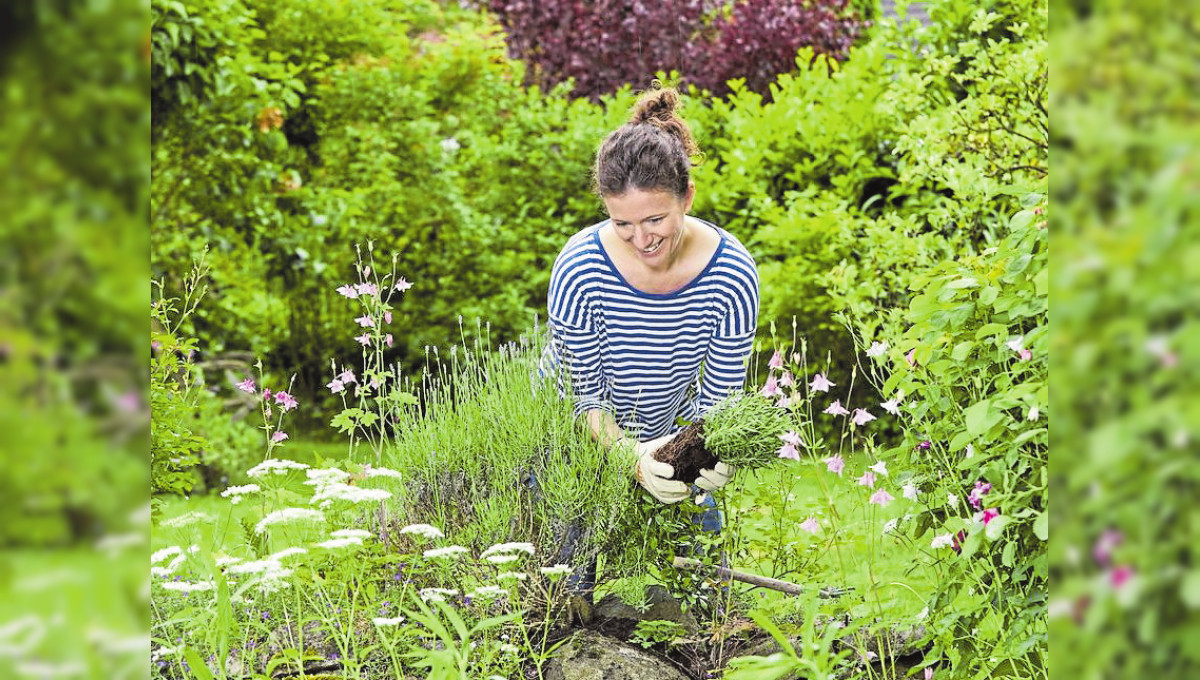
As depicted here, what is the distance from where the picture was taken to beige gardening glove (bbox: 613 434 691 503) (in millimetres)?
2701

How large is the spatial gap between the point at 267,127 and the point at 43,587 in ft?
19.2

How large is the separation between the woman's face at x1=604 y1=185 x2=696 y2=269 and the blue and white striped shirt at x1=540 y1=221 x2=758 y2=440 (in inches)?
5.2

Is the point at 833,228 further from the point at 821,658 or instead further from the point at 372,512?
the point at 821,658

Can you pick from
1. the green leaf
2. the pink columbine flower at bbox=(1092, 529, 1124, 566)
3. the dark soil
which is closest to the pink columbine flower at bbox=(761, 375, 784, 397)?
the dark soil

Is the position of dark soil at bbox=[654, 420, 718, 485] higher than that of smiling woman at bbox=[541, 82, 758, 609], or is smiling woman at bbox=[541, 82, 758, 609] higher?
smiling woman at bbox=[541, 82, 758, 609]

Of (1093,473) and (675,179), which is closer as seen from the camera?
(1093,473)

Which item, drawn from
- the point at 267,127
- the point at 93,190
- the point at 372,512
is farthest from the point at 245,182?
the point at 93,190

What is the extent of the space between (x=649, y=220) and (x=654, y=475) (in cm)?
61

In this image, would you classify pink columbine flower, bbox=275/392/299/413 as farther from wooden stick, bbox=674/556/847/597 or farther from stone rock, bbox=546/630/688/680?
wooden stick, bbox=674/556/847/597

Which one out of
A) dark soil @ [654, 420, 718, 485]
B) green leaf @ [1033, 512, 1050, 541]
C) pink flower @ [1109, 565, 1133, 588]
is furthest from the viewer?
dark soil @ [654, 420, 718, 485]

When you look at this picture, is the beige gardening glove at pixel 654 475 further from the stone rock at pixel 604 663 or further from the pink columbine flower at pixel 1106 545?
the pink columbine flower at pixel 1106 545

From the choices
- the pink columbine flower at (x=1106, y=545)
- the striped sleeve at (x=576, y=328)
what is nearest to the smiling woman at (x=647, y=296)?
the striped sleeve at (x=576, y=328)

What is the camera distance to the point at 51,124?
100cm

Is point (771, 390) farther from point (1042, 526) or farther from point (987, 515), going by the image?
point (1042, 526)
